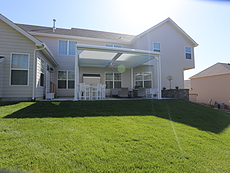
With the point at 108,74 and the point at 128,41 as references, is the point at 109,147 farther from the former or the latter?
the point at 128,41

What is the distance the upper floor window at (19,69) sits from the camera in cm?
718

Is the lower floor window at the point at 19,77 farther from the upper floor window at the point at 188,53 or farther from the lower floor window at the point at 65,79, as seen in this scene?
the upper floor window at the point at 188,53

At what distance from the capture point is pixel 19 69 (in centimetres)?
723

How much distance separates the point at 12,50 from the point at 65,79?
5185mm

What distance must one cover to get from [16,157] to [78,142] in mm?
1042

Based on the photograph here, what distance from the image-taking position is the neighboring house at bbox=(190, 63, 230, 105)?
1565 cm

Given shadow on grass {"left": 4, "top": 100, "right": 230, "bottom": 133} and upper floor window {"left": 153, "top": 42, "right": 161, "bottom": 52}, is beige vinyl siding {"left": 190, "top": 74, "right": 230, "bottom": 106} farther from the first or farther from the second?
shadow on grass {"left": 4, "top": 100, "right": 230, "bottom": 133}

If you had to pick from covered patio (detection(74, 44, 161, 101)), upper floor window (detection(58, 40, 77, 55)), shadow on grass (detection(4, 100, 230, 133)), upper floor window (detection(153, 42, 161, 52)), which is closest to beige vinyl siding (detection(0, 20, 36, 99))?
shadow on grass (detection(4, 100, 230, 133))

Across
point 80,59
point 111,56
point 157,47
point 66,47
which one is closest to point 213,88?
point 157,47

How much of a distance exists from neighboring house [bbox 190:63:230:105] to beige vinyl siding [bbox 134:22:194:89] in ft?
15.2

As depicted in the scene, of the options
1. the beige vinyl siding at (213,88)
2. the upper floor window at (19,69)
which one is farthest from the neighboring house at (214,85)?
the upper floor window at (19,69)

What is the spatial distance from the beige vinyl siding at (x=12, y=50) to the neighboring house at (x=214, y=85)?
18.5 meters

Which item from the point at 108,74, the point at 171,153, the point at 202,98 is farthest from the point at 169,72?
the point at 171,153

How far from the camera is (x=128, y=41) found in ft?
44.8
